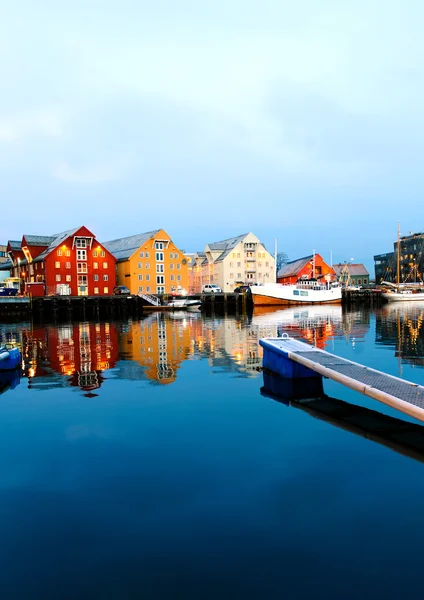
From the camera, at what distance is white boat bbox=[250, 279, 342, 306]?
80062 mm

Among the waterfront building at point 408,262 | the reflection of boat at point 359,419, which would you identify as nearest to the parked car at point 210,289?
the waterfront building at point 408,262

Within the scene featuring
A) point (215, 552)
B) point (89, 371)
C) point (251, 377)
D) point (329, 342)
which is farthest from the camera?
point (329, 342)

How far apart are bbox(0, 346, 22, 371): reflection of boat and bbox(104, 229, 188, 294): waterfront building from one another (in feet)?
225

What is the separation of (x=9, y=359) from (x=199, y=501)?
1326cm

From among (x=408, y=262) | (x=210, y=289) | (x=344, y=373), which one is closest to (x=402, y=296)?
(x=210, y=289)

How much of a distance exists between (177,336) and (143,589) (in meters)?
26.9

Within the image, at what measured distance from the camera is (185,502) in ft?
22.2

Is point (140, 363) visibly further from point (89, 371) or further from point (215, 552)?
point (215, 552)

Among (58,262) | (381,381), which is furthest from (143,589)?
(58,262)

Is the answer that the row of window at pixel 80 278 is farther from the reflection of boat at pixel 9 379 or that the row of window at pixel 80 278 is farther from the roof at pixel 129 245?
the reflection of boat at pixel 9 379

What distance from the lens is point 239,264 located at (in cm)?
10250

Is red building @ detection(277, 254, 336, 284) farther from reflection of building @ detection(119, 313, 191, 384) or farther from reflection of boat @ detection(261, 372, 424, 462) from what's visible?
reflection of boat @ detection(261, 372, 424, 462)

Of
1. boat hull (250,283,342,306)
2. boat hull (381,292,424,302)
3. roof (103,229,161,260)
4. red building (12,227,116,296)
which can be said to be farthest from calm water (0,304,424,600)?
boat hull (381,292,424,302)

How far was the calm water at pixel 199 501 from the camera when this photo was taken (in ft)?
16.6
